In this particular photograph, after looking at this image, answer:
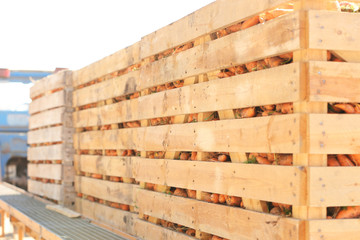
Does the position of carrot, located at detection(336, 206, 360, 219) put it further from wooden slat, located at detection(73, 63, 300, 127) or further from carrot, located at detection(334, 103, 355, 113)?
wooden slat, located at detection(73, 63, 300, 127)

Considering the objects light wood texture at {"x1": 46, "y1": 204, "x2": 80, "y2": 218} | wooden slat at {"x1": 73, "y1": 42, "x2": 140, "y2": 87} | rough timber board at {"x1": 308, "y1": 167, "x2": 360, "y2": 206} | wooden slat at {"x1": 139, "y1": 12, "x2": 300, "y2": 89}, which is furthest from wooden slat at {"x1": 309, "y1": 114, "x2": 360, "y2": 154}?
light wood texture at {"x1": 46, "y1": 204, "x2": 80, "y2": 218}

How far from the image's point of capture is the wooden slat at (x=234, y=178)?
2873 millimetres

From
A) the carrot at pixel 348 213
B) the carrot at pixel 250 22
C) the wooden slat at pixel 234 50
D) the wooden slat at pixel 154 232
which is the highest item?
the carrot at pixel 250 22

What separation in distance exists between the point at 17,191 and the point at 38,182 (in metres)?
1.71

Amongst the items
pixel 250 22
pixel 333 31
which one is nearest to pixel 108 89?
pixel 250 22

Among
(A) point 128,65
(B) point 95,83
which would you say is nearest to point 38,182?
(B) point 95,83

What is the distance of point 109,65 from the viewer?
20.1 ft

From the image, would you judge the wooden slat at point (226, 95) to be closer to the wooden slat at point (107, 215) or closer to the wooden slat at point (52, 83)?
the wooden slat at point (107, 215)

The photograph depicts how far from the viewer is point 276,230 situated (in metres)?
2.98

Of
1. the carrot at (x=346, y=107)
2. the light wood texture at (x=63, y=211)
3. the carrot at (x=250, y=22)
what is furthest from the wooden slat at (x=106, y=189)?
the carrot at (x=346, y=107)

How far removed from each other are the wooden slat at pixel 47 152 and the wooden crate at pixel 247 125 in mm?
2785

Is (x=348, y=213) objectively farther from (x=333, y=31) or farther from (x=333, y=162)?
(x=333, y=31)

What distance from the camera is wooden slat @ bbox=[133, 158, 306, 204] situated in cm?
287

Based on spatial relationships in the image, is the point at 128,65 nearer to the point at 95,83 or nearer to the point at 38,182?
the point at 95,83
